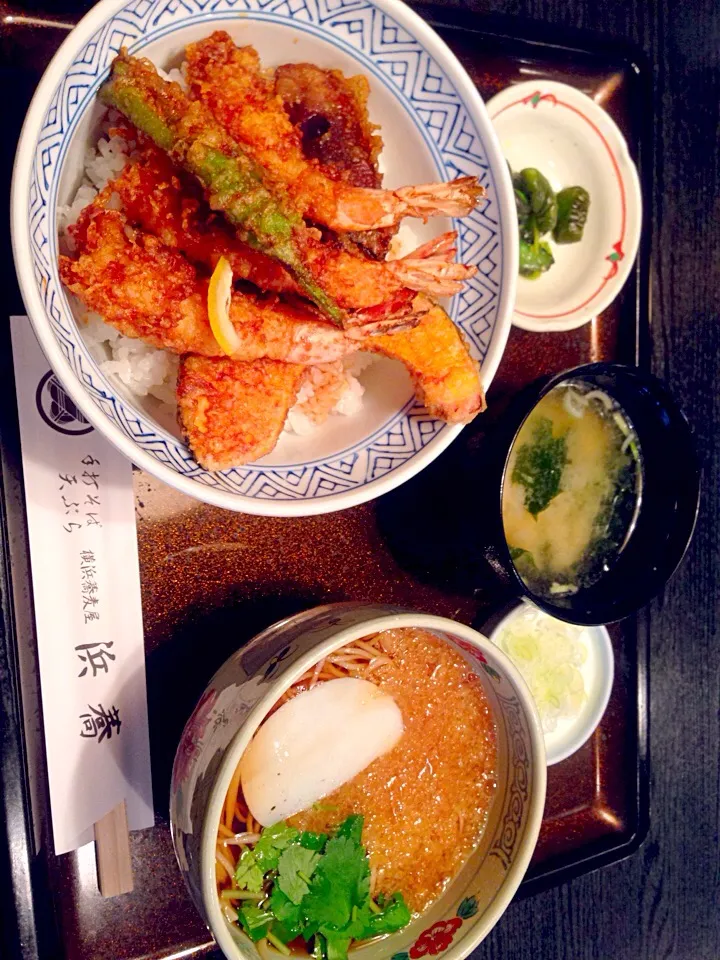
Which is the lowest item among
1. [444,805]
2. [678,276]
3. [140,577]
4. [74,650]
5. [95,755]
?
[444,805]

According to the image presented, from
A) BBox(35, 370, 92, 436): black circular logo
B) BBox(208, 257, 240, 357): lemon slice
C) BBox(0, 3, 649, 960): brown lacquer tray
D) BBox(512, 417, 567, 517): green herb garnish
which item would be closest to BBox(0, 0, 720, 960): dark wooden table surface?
BBox(0, 3, 649, 960): brown lacquer tray

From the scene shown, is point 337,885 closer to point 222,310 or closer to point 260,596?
point 260,596

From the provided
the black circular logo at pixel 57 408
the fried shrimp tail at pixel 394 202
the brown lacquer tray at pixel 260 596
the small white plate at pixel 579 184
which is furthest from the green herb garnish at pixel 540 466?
the black circular logo at pixel 57 408

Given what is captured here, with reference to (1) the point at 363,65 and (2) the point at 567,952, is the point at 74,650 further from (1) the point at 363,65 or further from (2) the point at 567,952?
(2) the point at 567,952

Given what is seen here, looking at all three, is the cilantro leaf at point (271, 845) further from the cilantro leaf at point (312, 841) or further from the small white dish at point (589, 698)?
the small white dish at point (589, 698)

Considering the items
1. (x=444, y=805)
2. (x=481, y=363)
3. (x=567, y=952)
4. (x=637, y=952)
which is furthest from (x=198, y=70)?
(x=637, y=952)

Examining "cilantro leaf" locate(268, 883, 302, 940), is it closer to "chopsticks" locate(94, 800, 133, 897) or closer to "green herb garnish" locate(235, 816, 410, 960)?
"green herb garnish" locate(235, 816, 410, 960)
